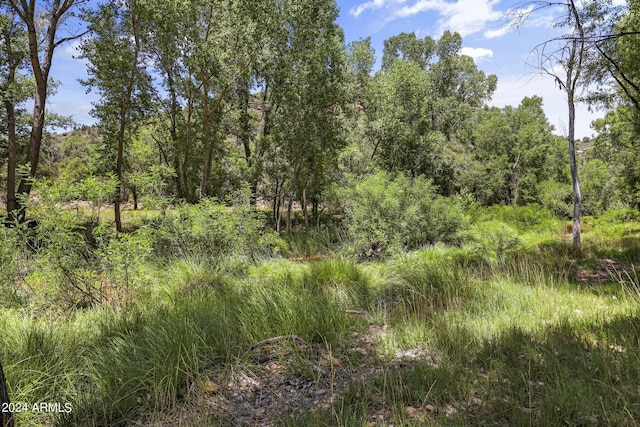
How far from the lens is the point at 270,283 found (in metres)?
5.10

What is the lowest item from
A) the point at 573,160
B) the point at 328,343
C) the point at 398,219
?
the point at 328,343

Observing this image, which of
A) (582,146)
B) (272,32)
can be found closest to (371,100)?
(272,32)

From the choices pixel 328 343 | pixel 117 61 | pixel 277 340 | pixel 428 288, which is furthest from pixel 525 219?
pixel 117 61

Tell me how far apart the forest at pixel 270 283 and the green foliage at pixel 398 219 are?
0.07m

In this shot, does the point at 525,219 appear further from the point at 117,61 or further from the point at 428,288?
the point at 117,61

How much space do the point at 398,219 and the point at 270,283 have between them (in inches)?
236

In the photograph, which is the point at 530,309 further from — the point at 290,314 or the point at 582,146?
the point at 582,146

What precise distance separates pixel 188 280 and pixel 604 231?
55.4ft

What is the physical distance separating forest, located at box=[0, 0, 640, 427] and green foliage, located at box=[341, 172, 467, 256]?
7 centimetres

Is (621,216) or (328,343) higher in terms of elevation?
(621,216)

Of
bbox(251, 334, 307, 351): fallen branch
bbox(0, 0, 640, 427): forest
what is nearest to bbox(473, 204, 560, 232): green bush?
bbox(0, 0, 640, 427): forest

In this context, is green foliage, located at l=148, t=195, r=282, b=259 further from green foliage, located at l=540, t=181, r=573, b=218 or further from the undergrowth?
green foliage, located at l=540, t=181, r=573, b=218

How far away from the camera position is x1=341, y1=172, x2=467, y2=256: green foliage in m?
9.84

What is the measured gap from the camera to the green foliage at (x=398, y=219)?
9.84 m
